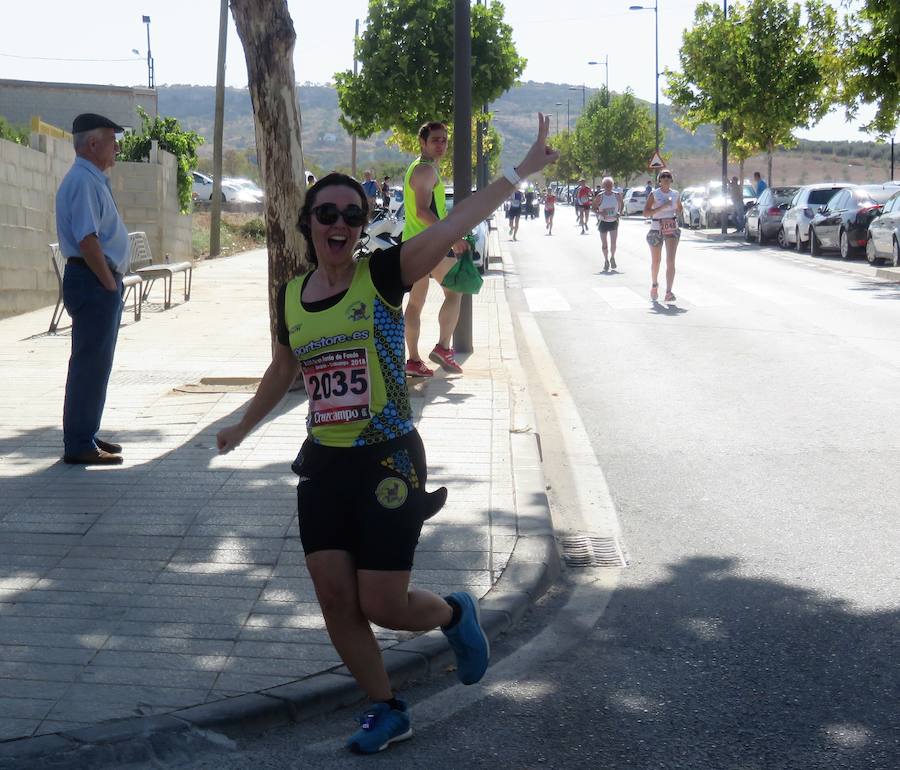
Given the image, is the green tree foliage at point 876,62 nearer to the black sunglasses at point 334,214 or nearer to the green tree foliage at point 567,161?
the black sunglasses at point 334,214

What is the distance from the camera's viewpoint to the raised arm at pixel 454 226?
12.1 ft

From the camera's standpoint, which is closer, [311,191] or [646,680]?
[311,191]

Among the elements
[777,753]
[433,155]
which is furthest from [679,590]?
[433,155]

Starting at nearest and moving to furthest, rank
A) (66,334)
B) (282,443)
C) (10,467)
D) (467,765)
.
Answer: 1. (467,765)
2. (10,467)
3. (282,443)
4. (66,334)

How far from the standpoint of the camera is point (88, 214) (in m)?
6.92

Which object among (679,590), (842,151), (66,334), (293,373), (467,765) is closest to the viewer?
(467,765)

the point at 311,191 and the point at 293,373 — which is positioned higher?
the point at 311,191

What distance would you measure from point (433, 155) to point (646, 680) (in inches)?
224

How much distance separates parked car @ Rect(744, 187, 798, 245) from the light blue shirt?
2858 cm

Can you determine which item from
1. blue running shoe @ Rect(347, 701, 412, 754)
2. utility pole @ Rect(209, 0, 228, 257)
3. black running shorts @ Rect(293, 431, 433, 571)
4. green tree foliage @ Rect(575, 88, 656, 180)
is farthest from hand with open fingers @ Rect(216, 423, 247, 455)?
green tree foliage @ Rect(575, 88, 656, 180)

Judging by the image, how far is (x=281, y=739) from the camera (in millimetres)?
3951

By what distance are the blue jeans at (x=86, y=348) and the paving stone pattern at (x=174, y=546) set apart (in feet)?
0.76

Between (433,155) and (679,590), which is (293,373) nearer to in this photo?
(679,590)

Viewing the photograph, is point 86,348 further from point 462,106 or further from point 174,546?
point 462,106
